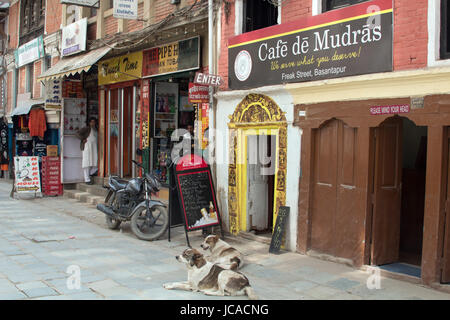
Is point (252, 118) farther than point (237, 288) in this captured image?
Yes

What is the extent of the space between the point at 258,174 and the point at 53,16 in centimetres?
1155

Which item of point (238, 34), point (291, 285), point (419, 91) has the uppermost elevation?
point (238, 34)

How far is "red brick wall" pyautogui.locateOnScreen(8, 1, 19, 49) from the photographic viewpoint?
20.7 meters

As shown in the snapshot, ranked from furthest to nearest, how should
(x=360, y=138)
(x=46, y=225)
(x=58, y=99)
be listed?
(x=58, y=99)
(x=46, y=225)
(x=360, y=138)

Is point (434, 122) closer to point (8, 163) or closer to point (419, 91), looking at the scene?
point (419, 91)

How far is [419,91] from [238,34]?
3.98 metres

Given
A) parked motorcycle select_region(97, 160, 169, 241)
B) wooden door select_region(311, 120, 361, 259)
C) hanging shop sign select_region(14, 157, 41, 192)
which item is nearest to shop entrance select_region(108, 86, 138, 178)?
hanging shop sign select_region(14, 157, 41, 192)

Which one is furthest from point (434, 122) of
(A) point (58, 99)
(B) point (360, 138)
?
(A) point (58, 99)

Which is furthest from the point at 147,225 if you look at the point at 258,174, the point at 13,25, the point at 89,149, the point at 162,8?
the point at 13,25

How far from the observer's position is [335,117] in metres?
6.84

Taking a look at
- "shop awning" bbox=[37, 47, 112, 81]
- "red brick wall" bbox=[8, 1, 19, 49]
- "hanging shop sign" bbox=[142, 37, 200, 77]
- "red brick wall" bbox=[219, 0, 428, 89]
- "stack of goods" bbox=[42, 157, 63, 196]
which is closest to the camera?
"red brick wall" bbox=[219, 0, 428, 89]

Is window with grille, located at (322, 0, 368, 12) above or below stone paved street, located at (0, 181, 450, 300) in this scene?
above

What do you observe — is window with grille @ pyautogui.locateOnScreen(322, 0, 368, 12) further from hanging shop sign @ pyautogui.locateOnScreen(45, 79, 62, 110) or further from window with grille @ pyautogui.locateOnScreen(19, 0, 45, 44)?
window with grille @ pyautogui.locateOnScreen(19, 0, 45, 44)

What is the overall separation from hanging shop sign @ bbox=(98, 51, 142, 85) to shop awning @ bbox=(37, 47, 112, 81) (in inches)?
26.5
